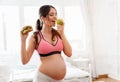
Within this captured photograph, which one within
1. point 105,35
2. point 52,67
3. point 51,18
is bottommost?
point 105,35

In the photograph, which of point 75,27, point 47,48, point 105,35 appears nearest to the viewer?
point 47,48

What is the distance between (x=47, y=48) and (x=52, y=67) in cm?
15

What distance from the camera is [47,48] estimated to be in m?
1.44

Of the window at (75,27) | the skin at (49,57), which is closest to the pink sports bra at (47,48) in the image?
the skin at (49,57)

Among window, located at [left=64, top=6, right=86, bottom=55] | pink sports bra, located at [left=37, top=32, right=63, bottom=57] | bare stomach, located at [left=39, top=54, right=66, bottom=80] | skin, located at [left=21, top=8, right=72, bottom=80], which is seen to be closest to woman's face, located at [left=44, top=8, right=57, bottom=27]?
skin, located at [left=21, top=8, right=72, bottom=80]

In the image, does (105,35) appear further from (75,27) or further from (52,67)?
(52,67)

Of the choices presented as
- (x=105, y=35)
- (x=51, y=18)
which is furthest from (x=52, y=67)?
(x=105, y=35)

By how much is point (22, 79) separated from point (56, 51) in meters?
1.70

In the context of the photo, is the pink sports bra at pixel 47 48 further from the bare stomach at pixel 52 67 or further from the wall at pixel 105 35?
the wall at pixel 105 35

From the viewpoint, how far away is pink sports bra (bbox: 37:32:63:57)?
4.71ft

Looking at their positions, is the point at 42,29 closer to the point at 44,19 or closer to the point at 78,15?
the point at 44,19

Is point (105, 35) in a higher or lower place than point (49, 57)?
lower

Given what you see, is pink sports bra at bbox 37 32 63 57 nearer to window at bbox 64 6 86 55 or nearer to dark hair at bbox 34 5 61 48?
dark hair at bbox 34 5 61 48

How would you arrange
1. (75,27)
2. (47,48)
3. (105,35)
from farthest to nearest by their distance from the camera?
(75,27)
(105,35)
(47,48)
